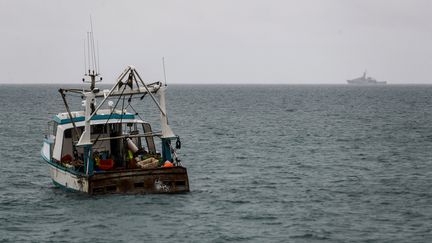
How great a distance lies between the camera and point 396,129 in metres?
Result: 73.2

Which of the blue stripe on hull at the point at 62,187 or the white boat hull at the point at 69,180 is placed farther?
the blue stripe on hull at the point at 62,187

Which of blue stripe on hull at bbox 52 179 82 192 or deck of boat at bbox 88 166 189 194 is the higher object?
deck of boat at bbox 88 166 189 194

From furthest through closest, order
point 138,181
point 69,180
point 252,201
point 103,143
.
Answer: point 103,143 < point 69,180 < point 252,201 < point 138,181

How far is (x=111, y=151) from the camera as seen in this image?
110 ft

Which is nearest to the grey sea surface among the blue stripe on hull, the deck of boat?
the blue stripe on hull

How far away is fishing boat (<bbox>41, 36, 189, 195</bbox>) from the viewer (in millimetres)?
29844

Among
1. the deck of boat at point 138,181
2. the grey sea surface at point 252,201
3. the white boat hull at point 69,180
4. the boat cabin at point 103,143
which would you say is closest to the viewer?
the grey sea surface at point 252,201

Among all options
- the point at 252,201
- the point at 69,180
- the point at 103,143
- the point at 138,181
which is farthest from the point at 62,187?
the point at 252,201

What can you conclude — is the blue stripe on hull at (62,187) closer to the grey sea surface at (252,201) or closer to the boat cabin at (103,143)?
the grey sea surface at (252,201)

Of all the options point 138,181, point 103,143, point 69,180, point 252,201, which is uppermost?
point 103,143

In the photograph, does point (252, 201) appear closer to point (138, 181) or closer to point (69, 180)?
point (138, 181)

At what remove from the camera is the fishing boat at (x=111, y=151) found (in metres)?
29.8

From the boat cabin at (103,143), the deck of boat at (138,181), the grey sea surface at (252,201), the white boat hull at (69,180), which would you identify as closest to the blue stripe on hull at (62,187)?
the white boat hull at (69,180)

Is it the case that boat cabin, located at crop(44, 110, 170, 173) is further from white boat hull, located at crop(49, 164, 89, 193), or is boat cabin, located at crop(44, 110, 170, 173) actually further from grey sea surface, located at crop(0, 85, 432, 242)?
grey sea surface, located at crop(0, 85, 432, 242)
